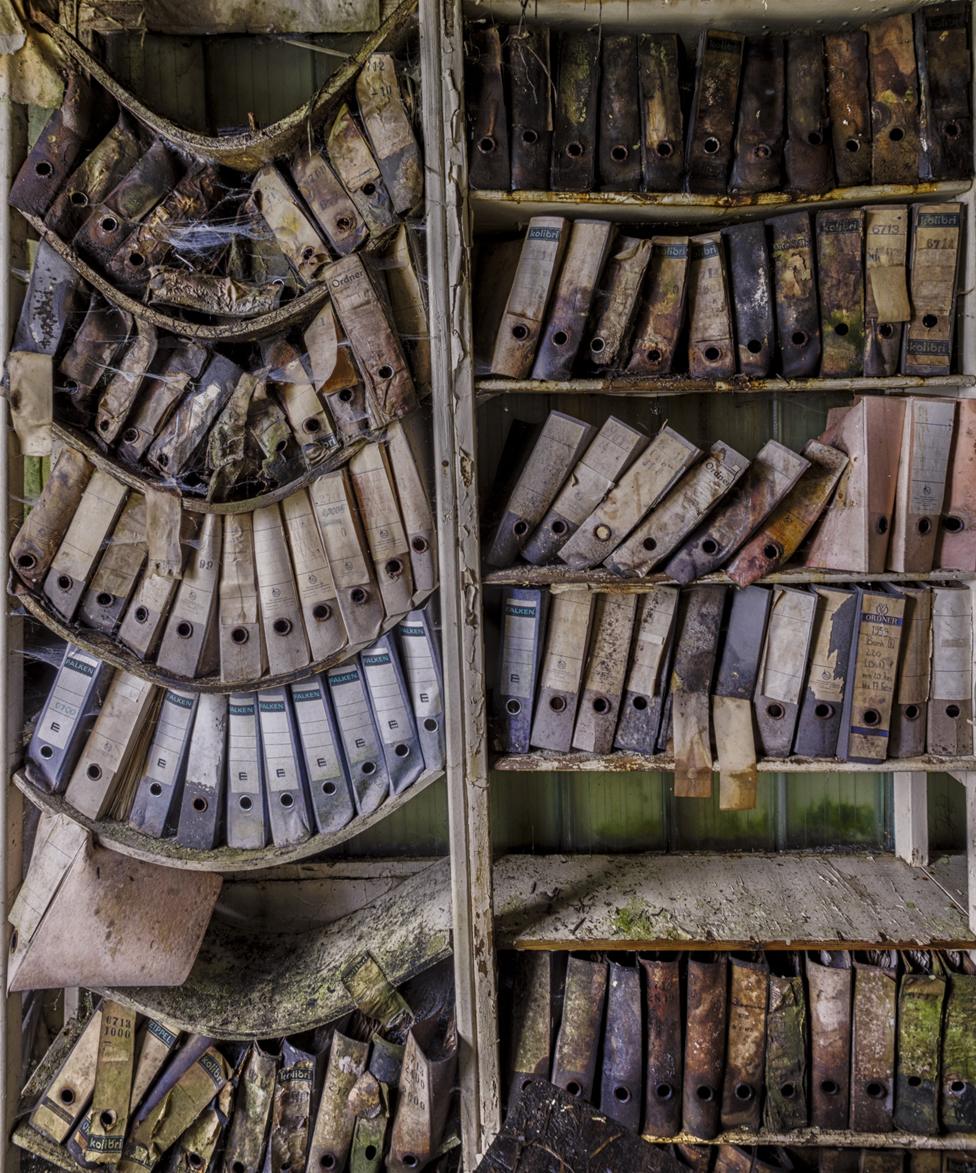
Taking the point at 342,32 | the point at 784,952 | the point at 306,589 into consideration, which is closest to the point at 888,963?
the point at 784,952

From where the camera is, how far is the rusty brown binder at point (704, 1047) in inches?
61.2

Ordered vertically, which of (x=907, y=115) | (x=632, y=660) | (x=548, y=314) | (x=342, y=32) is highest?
(x=342, y=32)

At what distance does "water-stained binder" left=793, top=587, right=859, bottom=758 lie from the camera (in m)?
1.55

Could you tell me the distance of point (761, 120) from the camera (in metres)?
1.52

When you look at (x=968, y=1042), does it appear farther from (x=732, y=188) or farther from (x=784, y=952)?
(x=732, y=188)

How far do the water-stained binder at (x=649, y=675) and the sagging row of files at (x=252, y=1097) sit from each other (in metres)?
0.73

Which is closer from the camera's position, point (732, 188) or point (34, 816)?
point (732, 188)

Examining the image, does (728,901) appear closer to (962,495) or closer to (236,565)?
(962,495)

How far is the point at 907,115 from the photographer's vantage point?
151 centimetres

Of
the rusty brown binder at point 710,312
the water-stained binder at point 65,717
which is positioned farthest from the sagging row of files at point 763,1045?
the rusty brown binder at point 710,312

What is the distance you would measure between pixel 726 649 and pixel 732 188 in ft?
3.13

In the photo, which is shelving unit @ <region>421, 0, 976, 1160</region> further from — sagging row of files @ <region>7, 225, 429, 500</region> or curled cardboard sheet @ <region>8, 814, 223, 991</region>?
curled cardboard sheet @ <region>8, 814, 223, 991</region>

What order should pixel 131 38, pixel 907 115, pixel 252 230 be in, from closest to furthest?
pixel 907 115 → pixel 252 230 → pixel 131 38

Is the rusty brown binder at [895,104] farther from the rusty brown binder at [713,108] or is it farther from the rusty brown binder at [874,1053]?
the rusty brown binder at [874,1053]
